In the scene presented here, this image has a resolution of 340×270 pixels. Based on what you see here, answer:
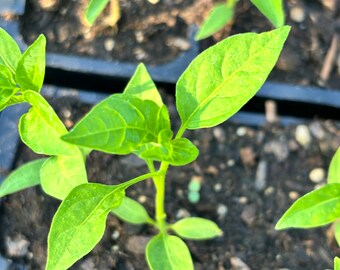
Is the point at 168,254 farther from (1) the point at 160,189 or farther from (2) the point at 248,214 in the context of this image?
(2) the point at 248,214

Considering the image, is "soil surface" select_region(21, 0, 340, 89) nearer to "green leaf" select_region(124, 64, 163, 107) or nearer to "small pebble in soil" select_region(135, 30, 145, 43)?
"small pebble in soil" select_region(135, 30, 145, 43)

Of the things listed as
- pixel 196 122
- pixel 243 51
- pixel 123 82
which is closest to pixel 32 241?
pixel 123 82

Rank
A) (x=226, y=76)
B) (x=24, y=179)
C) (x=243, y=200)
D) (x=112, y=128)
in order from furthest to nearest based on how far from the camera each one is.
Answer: (x=243, y=200)
(x=24, y=179)
(x=226, y=76)
(x=112, y=128)

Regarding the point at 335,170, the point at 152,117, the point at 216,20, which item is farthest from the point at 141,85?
the point at 216,20

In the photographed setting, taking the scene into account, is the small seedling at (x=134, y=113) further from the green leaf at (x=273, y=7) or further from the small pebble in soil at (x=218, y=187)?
the small pebble in soil at (x=218, y=187)

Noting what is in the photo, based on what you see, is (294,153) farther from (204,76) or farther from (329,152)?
(204,76)

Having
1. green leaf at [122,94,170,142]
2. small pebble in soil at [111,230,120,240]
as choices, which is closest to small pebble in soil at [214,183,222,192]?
small pebble in soil at [111,230,120,240]
